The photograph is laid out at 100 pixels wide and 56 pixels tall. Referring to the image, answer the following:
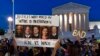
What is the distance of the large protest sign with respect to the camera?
8242 mm

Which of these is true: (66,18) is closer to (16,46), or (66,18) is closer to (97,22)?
(97,22)

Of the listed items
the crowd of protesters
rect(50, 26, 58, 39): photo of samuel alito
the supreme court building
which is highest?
the supreme court building

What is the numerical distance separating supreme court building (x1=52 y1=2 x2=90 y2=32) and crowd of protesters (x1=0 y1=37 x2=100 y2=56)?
171 feet

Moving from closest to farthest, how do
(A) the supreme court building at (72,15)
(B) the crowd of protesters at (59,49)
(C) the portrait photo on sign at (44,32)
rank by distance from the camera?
(C) the portrait photo on sign at (44,32), (B) the crowd of protesters at (59,49), (A) the supreme court building at (72,15)

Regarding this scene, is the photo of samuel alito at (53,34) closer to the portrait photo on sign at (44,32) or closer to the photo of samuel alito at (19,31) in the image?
the portrait photo on sign at (44,32)

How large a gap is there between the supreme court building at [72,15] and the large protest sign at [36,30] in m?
53.8

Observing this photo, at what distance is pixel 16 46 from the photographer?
8.55m

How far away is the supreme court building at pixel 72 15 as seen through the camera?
63.5m

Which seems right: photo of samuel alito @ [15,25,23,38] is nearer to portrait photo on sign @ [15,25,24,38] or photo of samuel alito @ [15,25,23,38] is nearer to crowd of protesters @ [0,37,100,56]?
portrait photo on sign @ [15,25,24,38]

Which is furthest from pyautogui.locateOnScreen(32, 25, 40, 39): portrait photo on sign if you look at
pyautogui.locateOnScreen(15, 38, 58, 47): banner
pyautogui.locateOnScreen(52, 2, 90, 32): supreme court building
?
pyautogui.locateOnScreen(52, 2, 90, 32): supreme court building

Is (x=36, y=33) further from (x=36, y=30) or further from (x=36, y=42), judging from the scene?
(x=36, y=42)

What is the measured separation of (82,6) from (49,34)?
185ft

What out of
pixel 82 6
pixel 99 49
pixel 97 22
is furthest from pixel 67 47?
pixel 82 6

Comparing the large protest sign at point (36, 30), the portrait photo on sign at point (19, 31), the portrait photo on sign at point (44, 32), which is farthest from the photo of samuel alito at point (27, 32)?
the portrait photo on sign at point (44, 32)
